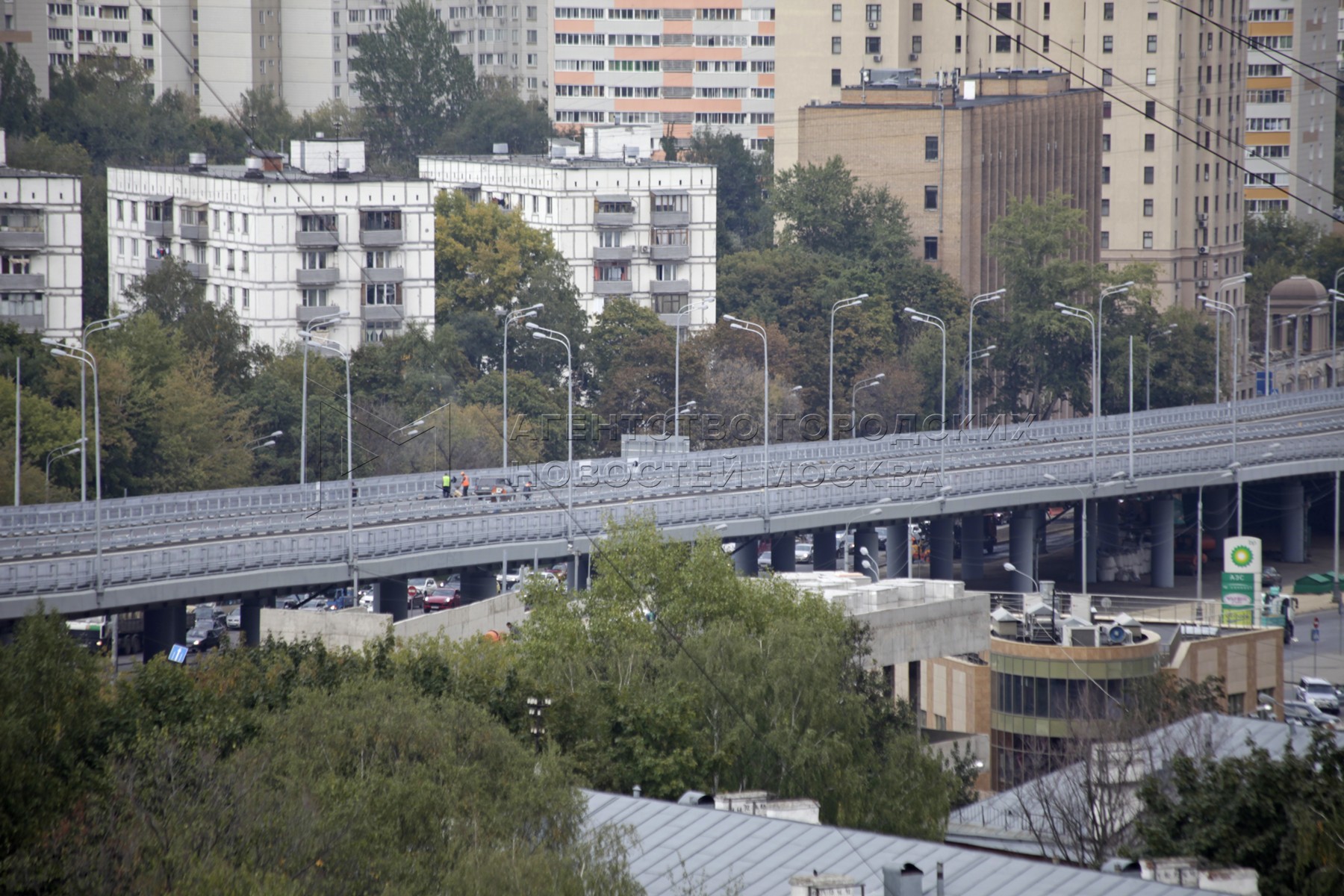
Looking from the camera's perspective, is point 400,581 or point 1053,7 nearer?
point 400,581

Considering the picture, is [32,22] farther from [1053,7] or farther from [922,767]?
[922,767]

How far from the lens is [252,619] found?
57594 mm

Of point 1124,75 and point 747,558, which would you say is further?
point 1124,75

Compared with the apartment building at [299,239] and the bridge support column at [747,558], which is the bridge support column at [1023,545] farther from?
the apartment building at [299,239]

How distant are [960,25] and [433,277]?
47342mm

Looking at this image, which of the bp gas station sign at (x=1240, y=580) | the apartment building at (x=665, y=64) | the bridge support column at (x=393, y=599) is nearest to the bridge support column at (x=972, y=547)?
the bp gas station sign at (x=1240, y=580)

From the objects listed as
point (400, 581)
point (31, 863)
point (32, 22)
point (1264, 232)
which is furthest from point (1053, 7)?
point (31, 863)

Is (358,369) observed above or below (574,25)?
below

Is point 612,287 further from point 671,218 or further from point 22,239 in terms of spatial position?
point 22,239

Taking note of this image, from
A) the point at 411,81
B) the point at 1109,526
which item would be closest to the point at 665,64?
the point at 411,81

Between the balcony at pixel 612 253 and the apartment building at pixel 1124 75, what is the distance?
2204cm

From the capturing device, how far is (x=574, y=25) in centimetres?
16150

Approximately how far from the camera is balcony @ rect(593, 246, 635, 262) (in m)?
100

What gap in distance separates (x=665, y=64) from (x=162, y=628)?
11450 centimetres
